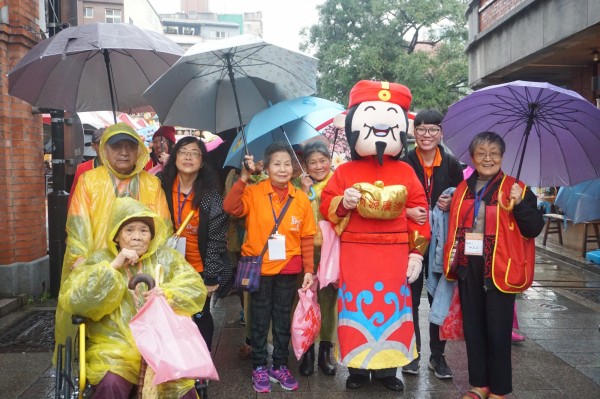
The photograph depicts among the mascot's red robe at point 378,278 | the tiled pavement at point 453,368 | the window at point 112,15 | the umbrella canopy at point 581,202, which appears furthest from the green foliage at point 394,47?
the window at point 112,15

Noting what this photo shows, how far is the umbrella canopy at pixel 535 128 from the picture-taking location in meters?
3.69

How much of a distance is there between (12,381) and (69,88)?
92.5 inches

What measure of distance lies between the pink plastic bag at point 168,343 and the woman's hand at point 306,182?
5.64ft

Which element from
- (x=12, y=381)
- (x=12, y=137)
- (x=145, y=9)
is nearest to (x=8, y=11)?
(x=12, y=137)

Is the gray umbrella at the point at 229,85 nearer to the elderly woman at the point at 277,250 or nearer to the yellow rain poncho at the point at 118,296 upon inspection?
the elderly woman at the point at 277,250

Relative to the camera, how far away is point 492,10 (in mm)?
12023

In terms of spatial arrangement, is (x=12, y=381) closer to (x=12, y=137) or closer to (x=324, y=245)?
(x=324, y=245)

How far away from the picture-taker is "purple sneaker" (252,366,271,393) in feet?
13.2

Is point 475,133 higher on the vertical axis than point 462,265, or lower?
higher

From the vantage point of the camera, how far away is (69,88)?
15.3ft

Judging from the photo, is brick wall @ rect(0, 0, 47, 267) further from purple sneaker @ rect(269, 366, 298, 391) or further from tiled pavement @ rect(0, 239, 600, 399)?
purple sneaker @ rect(269, 366, 298, 391)

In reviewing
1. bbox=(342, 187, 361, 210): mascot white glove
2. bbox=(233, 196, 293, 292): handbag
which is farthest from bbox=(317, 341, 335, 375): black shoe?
bbox=(342, 187, 361, 210): mascot white glove

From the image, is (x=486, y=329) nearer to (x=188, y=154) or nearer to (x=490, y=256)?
(x=490, y=256)

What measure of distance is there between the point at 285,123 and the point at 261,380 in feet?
6.41
